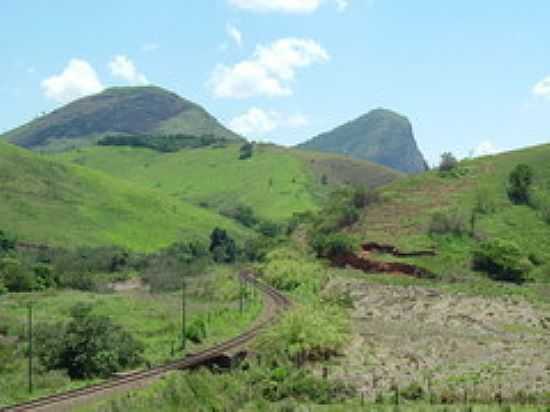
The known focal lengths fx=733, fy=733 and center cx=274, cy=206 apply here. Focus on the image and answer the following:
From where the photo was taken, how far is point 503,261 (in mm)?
88062

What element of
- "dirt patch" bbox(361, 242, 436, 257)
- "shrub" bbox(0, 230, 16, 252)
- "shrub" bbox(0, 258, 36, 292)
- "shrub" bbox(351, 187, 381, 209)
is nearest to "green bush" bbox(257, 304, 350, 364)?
"dirt patch" bbox(361, 242, 436, 257)

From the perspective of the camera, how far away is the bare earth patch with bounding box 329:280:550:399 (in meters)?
44.9

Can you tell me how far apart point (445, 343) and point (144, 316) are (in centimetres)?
3095

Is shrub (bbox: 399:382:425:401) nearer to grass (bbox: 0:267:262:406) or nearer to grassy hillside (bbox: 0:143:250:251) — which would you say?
grass (bbox: 0:267:262:406)

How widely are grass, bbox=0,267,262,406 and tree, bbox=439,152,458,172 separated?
51.4 metres

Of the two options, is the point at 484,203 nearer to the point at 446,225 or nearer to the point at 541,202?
the point at 541,202

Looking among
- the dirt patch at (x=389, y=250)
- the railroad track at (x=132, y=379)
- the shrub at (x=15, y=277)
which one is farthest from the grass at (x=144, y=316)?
the dirt patch at (x=389, y=250)

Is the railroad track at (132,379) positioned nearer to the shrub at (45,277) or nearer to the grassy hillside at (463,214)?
the grassy hillside at (463,214)

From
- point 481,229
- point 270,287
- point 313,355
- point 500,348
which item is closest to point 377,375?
point 313,355

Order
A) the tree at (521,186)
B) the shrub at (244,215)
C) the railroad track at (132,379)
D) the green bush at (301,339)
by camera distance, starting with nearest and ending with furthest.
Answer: the railroad track at (132,379) → the green bush at (301,339) → the tree at (521,186) → the shrub at (244,215)

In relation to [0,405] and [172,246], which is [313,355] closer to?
[0,405]

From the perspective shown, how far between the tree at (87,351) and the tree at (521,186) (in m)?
80.1

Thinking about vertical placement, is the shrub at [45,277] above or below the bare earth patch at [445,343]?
above

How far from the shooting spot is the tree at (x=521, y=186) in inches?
4434
